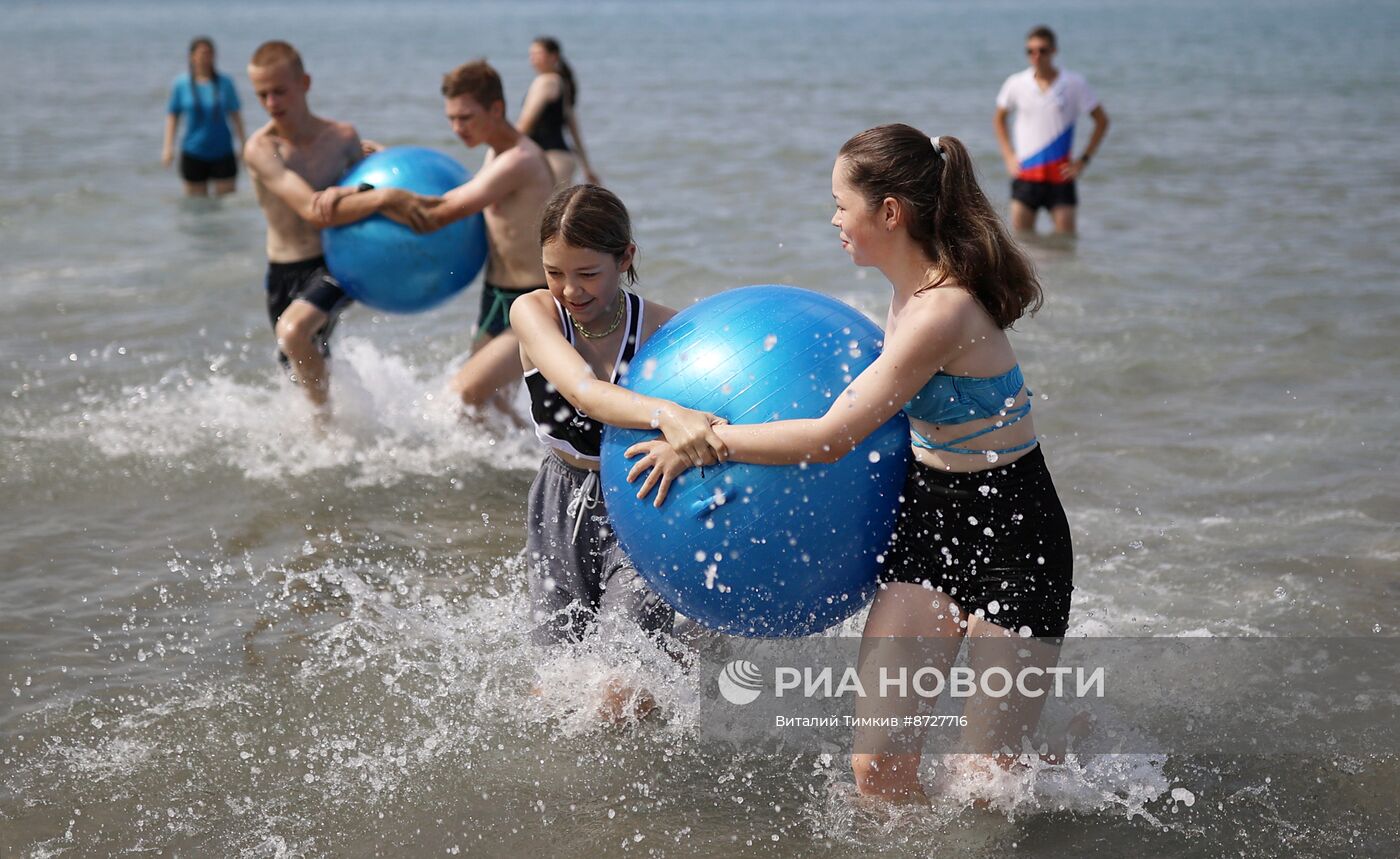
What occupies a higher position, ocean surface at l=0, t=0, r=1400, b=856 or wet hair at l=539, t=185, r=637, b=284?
wet hair at l=539, t=185, r=637, b=284

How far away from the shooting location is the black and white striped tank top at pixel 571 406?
14.0 ft

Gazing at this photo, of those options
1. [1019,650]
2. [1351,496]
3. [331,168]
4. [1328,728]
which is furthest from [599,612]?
[1351,496]

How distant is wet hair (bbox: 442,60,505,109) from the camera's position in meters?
6.65

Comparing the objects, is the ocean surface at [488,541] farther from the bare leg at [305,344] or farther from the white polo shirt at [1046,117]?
the white polo shirt at [1046,117]

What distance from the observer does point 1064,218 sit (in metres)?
12.8

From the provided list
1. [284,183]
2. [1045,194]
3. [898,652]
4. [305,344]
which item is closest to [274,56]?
[284,183]

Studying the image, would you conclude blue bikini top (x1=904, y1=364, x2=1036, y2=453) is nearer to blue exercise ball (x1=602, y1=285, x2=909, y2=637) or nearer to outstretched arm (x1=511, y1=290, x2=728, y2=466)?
blue exercise ball (x1=602, y1=285, x2=909, y2=637)

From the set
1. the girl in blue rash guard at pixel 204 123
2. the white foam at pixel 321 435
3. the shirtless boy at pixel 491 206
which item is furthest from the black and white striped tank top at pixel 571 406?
the girl in blue rash guard at pixel 204 123

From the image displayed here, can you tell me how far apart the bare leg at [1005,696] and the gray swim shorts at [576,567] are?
1.05 metres

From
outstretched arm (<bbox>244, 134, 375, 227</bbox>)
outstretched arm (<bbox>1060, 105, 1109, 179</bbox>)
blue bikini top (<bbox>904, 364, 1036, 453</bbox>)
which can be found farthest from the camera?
outstretched arm (<bbox>1060, 105, 1109, 179</bbox>)

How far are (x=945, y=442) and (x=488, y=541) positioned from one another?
313 centimetres

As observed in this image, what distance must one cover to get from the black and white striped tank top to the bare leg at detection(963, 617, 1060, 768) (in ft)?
4.30

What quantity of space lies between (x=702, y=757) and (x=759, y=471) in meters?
1.26

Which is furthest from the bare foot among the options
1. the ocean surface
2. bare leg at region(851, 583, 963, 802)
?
bare leg at region(851, 583, 963, 802)
